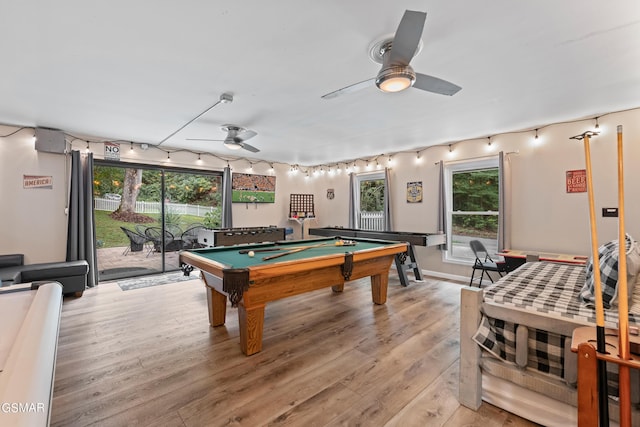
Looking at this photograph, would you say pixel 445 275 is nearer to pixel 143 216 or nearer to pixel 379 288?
pixel 379 288

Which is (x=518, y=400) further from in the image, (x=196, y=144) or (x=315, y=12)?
(x=196, y=144)

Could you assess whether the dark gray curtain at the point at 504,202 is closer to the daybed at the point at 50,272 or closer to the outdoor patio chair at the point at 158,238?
the outdoor patio chair at the point at 158,238

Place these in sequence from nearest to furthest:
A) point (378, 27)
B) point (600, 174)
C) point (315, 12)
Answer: point (315, 12) → point (378, 27) → point (600, 174)

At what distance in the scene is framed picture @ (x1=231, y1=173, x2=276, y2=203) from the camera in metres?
6.46

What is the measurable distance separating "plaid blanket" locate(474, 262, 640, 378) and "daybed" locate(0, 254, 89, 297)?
486cm

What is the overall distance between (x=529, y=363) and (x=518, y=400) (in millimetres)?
264

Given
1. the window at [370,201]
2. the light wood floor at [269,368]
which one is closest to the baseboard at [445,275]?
the window at [370,201]

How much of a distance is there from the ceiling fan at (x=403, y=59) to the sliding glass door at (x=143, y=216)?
4.61 m

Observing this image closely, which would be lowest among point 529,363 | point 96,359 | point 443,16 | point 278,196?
point 96,359

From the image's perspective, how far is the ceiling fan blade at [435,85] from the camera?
6.98 ft

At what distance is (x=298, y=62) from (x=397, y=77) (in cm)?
89

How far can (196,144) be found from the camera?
17.5 ft

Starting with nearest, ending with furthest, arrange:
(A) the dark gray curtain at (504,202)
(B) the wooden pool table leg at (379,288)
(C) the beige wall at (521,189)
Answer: (C) the beige wall at (521,189) → (B) the wooden pool table leg at (379,288) → (A) the dark gray curtain at (504,202)

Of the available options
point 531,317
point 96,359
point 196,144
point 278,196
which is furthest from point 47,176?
point 531,317
